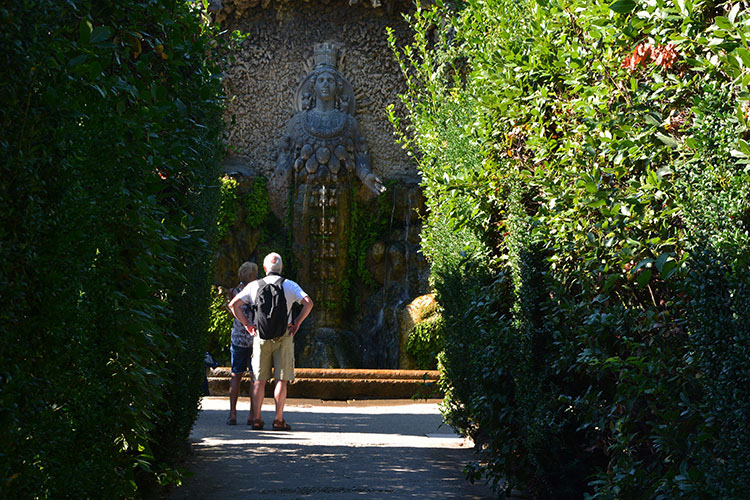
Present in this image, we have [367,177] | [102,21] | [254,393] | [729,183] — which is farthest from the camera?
[367,177]

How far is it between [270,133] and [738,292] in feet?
46.6

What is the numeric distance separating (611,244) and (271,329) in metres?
5.01

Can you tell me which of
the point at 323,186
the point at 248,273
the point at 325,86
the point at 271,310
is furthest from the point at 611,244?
the point at 325,86

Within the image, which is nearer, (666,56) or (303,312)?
(666,56)

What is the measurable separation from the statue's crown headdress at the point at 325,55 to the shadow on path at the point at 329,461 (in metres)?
8.64

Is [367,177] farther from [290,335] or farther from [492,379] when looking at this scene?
[492,379]

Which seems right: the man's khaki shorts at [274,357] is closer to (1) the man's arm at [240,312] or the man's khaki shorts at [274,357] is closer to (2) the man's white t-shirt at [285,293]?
(1) the man's arm at [240,312]

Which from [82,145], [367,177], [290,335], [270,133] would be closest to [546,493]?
[82,145]

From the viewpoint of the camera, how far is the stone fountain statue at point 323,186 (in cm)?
1492

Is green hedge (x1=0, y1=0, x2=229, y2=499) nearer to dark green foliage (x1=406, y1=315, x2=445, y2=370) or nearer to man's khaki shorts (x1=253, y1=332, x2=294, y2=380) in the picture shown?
man's khaki shorts (x1=253, y1=332, x2=294, y2=380)

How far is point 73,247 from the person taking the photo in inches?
77.4

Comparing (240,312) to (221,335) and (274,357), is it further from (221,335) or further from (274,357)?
(221,335)

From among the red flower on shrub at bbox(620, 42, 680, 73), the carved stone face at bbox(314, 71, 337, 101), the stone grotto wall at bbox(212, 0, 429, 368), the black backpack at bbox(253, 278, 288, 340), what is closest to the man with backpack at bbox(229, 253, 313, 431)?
the black backpack at bbox(253, 278, 288, 340)

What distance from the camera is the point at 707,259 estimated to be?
2.34 metres
